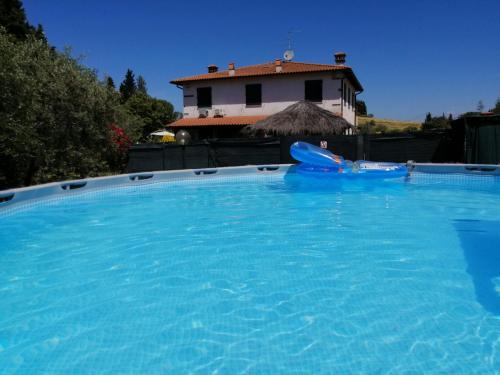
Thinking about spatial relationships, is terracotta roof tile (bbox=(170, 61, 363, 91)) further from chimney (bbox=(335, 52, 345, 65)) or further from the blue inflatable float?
the blue inflatable float

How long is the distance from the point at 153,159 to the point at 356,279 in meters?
12.1

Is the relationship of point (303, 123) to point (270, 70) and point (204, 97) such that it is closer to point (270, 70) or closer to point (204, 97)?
point (270, 70)

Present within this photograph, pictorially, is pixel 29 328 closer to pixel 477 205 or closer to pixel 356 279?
pixel 356 279

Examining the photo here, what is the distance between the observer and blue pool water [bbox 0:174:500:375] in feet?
8.89

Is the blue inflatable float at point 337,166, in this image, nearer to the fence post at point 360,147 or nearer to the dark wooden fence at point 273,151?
the dark wooden fence at point 273,151

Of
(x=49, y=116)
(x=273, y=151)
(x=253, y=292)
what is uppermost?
(x=49, y=116)

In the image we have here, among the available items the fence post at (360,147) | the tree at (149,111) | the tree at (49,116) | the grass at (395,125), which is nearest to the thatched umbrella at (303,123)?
the fence post at (360,147)

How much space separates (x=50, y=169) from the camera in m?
11.2

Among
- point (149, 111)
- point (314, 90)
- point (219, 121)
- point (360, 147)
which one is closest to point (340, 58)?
point (314, 90)

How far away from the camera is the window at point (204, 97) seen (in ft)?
82.3

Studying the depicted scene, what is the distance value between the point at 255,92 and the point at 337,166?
13250mm

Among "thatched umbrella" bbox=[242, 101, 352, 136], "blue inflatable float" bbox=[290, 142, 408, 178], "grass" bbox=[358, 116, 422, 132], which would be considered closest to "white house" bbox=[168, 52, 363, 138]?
"thatched umbrella" bbox=[242, 101, 352, 136]

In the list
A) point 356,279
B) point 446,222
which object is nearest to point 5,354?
point 356,279

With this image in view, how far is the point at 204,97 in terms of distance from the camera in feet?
82.8
